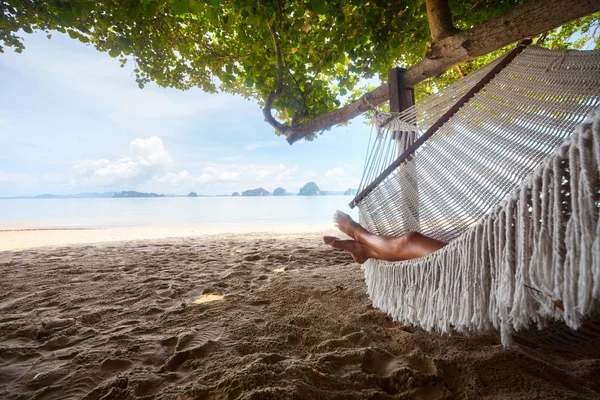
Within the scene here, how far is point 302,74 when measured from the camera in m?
3.25

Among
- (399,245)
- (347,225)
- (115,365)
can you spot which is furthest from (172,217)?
(399,245)

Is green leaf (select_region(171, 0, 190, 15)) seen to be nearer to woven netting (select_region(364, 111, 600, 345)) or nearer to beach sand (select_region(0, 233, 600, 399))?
beach sand (select_region(0, 233, 600, 399))

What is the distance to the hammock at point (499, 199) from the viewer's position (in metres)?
0.55

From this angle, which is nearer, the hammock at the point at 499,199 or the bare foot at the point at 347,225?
the hammock at the point at 499,199

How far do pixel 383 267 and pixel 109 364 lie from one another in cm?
106

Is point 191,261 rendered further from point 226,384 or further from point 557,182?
point 557,182

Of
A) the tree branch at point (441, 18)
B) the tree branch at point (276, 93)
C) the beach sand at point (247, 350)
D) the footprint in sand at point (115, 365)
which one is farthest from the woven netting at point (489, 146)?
the tree branch at point (276, 93)

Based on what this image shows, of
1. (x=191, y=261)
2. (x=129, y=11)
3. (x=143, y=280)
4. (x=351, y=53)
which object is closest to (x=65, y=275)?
(x=143, y=280)

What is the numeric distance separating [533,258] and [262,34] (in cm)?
269

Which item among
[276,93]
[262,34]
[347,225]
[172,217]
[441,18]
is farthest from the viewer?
[172,217]

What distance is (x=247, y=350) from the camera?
1.05m

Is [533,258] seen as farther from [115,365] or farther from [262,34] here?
[262,34]

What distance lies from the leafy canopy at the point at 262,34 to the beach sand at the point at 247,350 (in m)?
1.68

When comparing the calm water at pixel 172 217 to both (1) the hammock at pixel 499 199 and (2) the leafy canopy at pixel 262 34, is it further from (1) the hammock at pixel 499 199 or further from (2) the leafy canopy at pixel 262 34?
(1) the hammock at pixel 499 199
